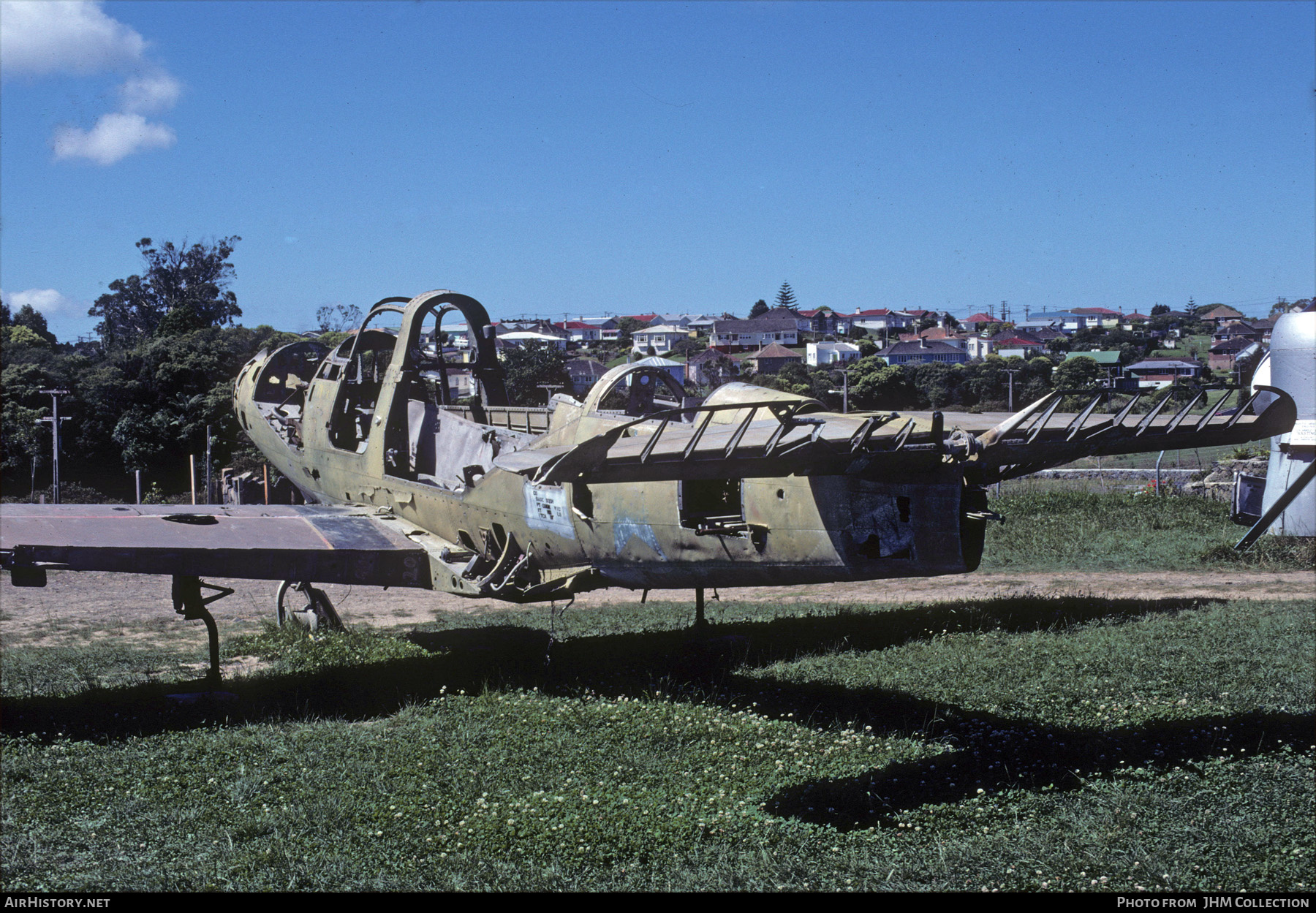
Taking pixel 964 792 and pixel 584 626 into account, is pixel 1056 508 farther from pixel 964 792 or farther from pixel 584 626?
pixel 964 792

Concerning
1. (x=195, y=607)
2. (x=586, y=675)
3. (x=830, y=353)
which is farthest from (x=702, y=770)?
(x=830, y=353)

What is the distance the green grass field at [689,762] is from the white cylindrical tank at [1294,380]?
356 cm

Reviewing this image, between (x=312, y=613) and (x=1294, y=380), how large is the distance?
16.8 metres

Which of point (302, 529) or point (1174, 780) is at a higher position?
point (302, 529)

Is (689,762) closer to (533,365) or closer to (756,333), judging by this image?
(533,365)

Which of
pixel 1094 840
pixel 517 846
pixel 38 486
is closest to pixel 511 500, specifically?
pixel 517 846

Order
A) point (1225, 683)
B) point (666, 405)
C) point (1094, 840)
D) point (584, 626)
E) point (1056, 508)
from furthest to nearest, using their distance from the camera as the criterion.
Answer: point (1056, 508)
point (584, 626)
point (666, 405)
point (1225, 683)
point (1094, 840)

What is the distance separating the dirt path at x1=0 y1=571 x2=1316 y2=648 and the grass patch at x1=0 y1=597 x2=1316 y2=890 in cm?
386

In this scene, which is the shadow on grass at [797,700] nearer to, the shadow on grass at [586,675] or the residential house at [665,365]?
the shadow on grass at [586,675]

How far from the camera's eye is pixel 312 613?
1462 centimetres

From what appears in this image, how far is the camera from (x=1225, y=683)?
10367 mm

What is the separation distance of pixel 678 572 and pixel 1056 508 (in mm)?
19879

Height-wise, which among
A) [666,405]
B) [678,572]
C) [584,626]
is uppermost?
[666,405]

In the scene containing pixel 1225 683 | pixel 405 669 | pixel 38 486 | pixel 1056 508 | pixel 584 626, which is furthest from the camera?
pixel 38 486
